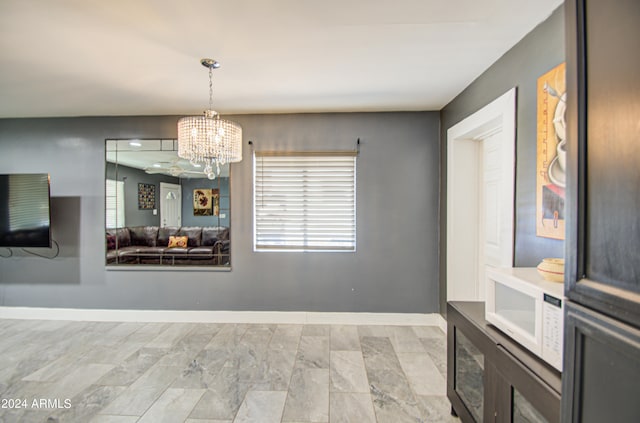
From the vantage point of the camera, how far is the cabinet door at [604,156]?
58 centimetres

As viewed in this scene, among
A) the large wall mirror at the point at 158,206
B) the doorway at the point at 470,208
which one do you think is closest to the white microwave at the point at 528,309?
the doorway at the point at 470,208

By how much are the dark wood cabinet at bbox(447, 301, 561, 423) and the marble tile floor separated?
39 centimetres

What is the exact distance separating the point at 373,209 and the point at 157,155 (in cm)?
279

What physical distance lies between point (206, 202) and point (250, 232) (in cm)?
72

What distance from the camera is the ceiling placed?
1.54 metres

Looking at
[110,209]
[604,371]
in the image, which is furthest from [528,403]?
[110,209]

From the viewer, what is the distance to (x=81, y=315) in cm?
333

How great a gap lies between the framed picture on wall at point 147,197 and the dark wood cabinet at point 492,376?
3.69m

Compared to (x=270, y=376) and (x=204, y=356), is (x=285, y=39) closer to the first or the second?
(x=270, y=376)

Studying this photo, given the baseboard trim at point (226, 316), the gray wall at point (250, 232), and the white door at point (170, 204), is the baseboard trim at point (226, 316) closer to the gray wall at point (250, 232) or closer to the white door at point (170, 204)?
the gray wall at point (250, 232)

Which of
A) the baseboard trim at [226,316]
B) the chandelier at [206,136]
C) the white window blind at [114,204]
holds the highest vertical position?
the chandelier at [206,136]

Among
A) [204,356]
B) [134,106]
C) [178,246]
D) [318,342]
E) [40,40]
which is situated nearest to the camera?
[40,40]

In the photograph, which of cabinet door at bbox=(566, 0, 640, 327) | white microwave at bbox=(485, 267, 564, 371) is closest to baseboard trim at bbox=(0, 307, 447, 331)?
white microwave at bbox=(485, 267, 564, 371)

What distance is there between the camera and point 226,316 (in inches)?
128
